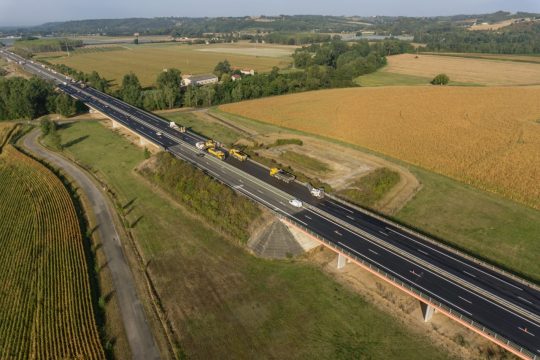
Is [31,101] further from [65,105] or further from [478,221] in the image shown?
[478,221]

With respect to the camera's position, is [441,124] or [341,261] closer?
[341,261]

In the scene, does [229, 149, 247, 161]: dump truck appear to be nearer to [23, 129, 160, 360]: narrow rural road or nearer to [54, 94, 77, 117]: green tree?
[23, 129, 160, 360]: narrow rural road

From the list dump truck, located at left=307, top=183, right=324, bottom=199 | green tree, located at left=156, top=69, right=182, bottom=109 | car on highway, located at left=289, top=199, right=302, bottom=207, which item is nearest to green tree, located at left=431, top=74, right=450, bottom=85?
green tree, located at left=156, top=69, right=182, bottom=109

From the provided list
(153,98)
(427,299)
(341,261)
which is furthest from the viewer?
(153,98)

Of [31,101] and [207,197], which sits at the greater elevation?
[31,101]

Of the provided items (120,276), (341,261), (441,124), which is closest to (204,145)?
(120,276)

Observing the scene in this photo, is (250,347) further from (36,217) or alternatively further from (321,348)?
(36,217)

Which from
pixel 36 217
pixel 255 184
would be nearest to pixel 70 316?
pixel 36 217
